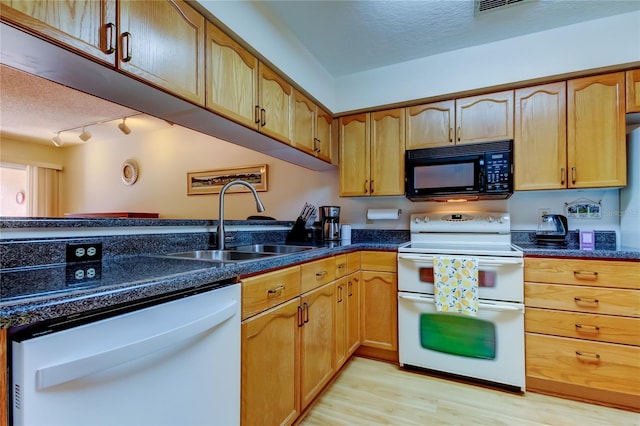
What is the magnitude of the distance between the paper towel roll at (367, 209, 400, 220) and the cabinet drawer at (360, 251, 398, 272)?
50cm

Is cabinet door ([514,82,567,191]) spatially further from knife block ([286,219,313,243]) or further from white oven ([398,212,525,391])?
knife block ([286,219,313,243])

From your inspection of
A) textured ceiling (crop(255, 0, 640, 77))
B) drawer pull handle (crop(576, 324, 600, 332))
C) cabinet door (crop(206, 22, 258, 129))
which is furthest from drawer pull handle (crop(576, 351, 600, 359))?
cabinet door (crop(206, 22, 258, 129))

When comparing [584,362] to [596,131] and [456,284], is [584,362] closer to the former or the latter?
[456,284]

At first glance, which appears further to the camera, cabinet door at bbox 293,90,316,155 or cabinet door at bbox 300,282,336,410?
cabinet door at bbox 293,90,316,155

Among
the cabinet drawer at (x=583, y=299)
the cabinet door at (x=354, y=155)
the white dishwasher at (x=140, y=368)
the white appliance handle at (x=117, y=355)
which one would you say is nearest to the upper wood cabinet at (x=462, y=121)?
Answer: the cabinet door at (x=354, y=155)

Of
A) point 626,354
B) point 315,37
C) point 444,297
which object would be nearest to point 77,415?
point 444,297

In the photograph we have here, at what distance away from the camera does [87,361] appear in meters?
0.64

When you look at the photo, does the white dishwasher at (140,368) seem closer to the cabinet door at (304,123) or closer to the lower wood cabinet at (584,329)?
the cabinet door at (304,123)

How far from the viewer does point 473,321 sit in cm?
192

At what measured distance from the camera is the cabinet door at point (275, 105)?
1.80 m

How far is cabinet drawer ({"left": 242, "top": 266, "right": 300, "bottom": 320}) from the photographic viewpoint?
1.15m

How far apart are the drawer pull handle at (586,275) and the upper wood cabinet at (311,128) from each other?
184 centimetres

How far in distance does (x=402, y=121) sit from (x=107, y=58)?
200 centimetres

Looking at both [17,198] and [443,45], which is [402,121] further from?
[17,198]
